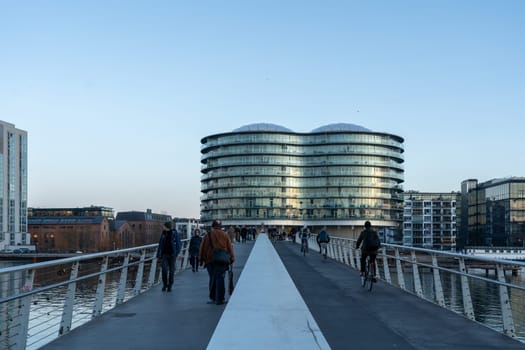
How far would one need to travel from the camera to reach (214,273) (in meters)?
10.7

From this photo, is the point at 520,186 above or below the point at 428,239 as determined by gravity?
above

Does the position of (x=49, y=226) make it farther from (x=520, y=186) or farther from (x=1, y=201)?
(x=520, y=186)

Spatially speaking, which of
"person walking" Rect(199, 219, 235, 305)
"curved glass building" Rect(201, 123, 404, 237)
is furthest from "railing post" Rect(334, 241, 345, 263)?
"curved glass building" Rect(201, 123, 404, 237)

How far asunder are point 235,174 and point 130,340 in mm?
122073

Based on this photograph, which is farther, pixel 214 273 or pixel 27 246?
pixel 27 246

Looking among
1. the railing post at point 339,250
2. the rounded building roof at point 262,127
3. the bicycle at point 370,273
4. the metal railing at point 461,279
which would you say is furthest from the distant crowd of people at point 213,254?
the rounded building roof at point 262,127

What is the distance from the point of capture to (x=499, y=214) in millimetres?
118812

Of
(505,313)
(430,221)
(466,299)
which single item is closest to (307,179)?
(430,221)

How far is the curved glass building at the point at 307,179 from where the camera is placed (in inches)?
4993

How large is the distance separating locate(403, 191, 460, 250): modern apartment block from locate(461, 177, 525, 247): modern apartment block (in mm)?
41970

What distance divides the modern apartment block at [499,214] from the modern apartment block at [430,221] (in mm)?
41970

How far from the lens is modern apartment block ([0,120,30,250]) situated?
108m

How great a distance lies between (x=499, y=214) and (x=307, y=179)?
136 feet

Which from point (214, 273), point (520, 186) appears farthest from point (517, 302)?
point (520, 186)
